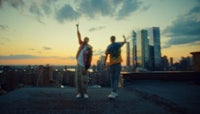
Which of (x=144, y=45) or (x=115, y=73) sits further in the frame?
(x=144, y=45)

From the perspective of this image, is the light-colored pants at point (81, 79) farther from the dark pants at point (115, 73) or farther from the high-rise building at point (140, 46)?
the high-rise building at point (140, 46)

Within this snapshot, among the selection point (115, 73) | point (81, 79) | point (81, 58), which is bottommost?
point (81, 79)

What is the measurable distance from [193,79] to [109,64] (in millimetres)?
6815

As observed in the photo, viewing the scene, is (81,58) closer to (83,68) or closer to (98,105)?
(83,68)

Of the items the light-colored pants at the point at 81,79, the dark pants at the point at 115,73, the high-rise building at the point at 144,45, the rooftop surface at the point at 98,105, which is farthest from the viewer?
the high-rise building at the point at 144,45

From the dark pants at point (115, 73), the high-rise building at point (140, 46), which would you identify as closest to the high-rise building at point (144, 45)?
the high-rise building at point (140, 46)

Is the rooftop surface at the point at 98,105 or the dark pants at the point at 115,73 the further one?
the dark pants at the point at 115,73

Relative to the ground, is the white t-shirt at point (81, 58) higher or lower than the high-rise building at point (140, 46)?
lower

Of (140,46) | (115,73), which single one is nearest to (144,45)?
(140,46)

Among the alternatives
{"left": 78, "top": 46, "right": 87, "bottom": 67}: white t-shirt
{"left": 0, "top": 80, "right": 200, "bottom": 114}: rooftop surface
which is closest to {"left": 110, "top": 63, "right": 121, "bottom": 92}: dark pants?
{"left": 0, "top": 80, "right": 200, "bottom": 114}: rooftop surface

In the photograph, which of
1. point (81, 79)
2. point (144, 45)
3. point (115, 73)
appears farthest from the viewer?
point (144, 45)

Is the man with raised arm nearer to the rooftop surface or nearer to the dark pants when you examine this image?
the rooftop surface

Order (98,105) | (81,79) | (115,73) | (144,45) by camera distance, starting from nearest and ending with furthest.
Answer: (98,105), (81,79), (115,73), (144,45)

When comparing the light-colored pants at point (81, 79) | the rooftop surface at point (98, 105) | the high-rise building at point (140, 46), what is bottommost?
the rooftop surface at point (98, 105)
